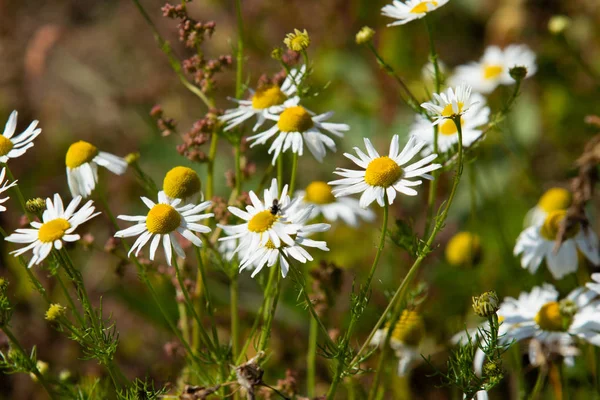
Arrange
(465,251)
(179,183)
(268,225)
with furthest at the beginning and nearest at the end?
(465,251)
(179,183)
(268,225)

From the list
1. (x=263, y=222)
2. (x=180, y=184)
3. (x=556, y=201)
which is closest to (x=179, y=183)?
(x=180, y=184)

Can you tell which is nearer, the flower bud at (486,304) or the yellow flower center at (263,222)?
the flower bud at (486,304)

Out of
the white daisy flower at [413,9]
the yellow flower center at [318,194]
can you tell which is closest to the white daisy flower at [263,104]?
the white daisy flower at [413,9]

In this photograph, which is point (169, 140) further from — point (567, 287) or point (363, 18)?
point (567, 287)

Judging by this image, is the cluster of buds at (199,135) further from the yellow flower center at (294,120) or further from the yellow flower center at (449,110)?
the yellow flower center at (449,110)

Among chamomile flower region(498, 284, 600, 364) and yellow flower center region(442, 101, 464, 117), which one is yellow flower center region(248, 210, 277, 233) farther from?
chamomile flower region(498, 284, 600, 364)

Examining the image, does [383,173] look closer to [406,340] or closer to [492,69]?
[406,340]

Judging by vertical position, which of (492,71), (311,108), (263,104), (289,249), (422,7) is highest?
(311,108)
